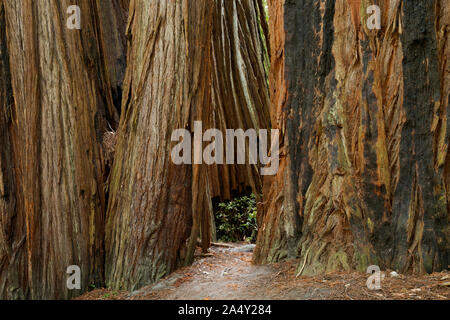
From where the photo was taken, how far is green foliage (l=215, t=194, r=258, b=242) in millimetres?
6324

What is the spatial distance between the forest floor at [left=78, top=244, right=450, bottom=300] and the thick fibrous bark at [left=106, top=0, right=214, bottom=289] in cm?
18

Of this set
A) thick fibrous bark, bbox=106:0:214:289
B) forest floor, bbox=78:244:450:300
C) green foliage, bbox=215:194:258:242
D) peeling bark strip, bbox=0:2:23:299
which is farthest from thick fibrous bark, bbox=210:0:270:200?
peeling bark strip, bbox=0:2:23:299

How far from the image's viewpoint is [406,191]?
3162 mm

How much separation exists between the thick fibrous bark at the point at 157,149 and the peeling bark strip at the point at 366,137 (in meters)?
0.86

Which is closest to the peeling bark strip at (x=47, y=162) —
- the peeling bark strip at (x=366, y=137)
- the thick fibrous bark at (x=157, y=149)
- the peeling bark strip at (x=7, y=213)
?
the peeling bark strip at (x=7, y=213)

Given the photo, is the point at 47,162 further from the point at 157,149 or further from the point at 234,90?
the point at 234,90

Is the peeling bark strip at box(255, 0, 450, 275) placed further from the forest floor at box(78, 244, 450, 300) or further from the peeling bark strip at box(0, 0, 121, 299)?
the peeling bark strip at box(0, 0, 121, 299)

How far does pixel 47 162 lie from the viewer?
12.7ft

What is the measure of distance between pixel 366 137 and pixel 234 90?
372cm

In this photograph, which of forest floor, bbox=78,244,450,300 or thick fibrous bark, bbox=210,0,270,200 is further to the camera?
thick fibrous bark, bbox=210,0,270,200

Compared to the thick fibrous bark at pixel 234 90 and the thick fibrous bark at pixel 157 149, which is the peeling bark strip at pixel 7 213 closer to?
the thick fibrous bark at pixel 157 149

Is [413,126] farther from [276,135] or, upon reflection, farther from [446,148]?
[276,135]


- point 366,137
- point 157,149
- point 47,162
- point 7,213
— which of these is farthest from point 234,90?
point 7,213

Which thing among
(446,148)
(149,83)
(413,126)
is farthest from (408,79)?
(149,83)
